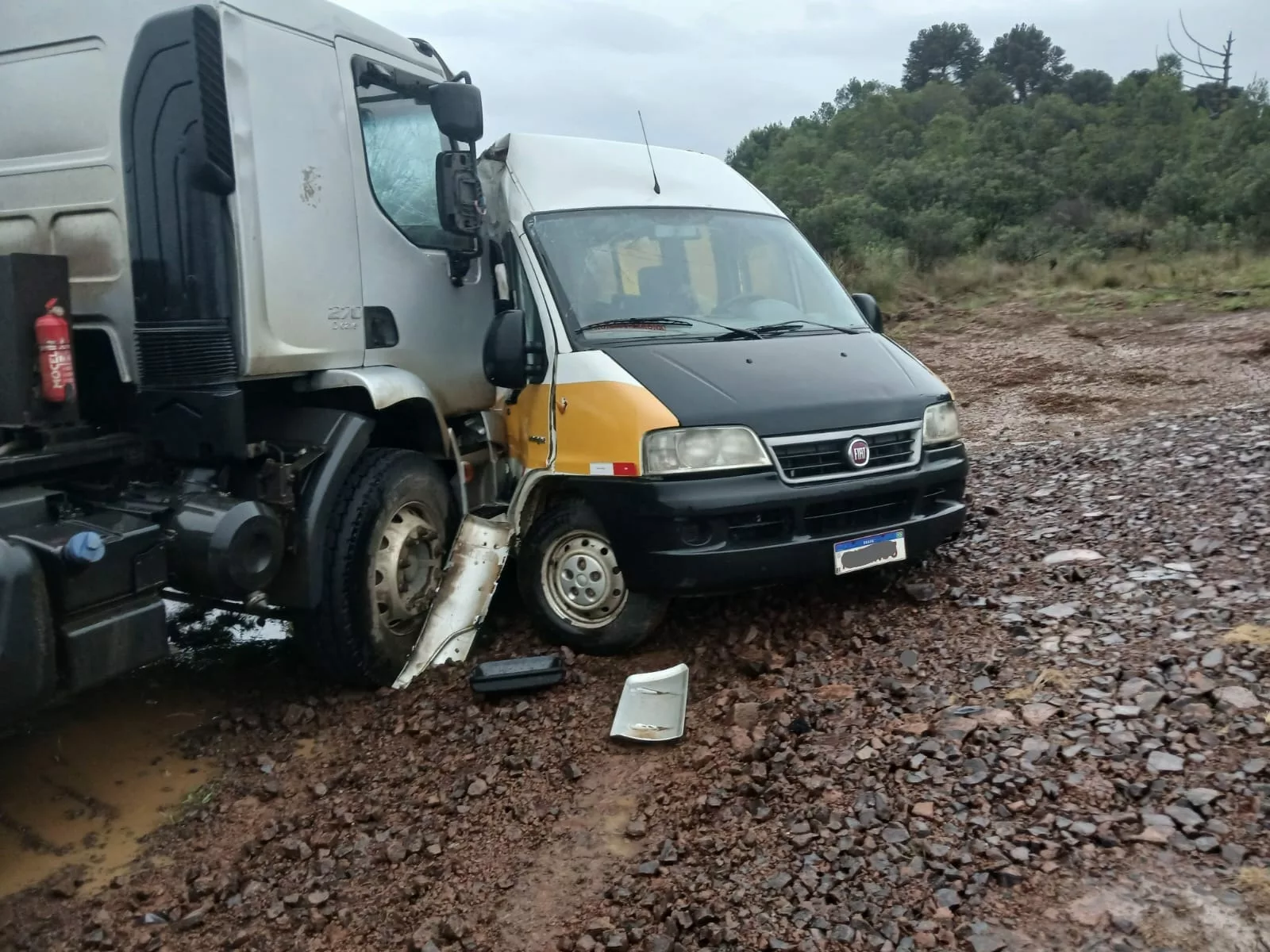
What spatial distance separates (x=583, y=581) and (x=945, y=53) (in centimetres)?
6843

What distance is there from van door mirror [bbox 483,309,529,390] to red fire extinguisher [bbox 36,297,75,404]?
5.87ft

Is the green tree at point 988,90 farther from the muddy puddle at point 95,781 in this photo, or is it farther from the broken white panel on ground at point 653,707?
the muddy puddle at point 95,781

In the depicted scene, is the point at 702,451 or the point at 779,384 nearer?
the point at 702,451

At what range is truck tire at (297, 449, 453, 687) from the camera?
484 centimetres

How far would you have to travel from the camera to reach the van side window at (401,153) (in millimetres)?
5129

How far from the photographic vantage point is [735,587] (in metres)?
4.59

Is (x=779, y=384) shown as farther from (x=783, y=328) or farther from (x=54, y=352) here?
(x=54, y=352)

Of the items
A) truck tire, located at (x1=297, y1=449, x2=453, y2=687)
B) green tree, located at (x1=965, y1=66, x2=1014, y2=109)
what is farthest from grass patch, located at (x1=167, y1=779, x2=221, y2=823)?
green tree, located at (x1=965, y1=66, x2=1014, y2=109)

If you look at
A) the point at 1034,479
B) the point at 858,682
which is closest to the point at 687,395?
the point at 858,682

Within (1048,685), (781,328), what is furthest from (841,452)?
(1048,685)

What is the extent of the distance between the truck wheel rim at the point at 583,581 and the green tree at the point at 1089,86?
5347 cm

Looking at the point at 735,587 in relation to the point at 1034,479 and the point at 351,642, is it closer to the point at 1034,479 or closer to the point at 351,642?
the point at 351,642

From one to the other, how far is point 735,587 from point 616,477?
0.68m

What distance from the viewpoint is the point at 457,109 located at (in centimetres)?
504
